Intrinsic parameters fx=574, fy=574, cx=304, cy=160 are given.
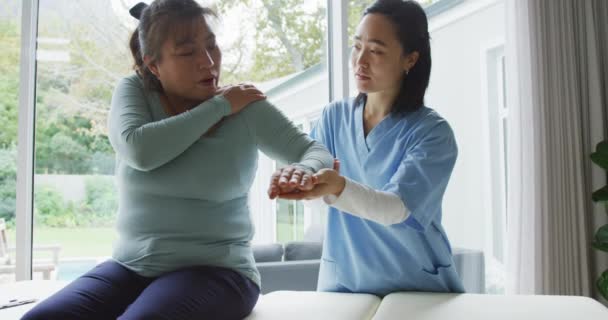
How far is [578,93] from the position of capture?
2.94 m

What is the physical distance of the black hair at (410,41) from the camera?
1529mm

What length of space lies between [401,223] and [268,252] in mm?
1448

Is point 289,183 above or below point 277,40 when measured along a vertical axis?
below

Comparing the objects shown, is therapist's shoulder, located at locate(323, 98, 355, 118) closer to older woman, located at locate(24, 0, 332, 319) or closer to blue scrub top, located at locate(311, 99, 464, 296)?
blue scrub top, located at locate(311, 99, 464, 296)

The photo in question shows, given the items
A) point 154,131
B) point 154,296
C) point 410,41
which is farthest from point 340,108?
point 154,296

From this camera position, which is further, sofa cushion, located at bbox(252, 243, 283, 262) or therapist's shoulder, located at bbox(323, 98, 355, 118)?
sofa cushion, located at bbox(252, 243, 283, 262)

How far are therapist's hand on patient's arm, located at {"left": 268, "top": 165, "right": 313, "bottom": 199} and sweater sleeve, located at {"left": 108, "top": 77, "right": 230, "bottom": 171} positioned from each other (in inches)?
8.1

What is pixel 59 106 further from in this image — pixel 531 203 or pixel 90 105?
pixel 531 203

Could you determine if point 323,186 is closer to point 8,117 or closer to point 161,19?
point 161,19

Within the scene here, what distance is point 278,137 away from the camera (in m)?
1.32

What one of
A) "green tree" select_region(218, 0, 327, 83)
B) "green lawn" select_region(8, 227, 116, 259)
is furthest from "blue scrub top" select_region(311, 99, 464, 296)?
"green lawn" select_region(8, 227, 116, 259)

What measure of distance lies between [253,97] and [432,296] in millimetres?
645

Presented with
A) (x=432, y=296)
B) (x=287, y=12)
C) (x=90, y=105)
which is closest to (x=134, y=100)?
(x=432, y=296)

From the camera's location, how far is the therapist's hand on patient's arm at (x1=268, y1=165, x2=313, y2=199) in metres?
1.10
